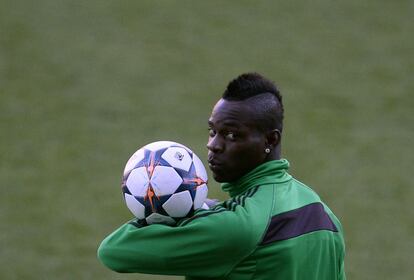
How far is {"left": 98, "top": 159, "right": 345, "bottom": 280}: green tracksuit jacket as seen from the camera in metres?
3.86

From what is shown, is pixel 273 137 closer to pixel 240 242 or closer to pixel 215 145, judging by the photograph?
pixel 215 145

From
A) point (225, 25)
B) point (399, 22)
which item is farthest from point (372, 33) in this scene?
point (225, 25)

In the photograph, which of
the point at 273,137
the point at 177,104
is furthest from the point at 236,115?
the point at 177,104

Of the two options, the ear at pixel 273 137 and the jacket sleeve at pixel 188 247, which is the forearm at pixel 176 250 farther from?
the ear at pixel 273 137

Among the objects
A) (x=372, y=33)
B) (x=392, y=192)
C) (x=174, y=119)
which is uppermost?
(x=372, y=33)

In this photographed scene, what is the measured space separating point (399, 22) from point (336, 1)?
112 cm

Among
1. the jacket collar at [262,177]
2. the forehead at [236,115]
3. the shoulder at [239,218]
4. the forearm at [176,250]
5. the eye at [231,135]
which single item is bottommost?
the forearm at [176,250]

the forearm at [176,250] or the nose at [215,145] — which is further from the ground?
the nose at [215,145]

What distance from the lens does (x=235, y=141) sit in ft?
13.6

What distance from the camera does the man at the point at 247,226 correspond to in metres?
3.87

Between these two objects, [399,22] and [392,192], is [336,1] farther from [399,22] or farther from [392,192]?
[392,192]

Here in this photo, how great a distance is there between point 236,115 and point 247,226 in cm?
54

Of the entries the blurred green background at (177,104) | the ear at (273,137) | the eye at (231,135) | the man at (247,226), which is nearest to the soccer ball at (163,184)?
the man at (247,226)

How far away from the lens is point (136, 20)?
1448 centimetres
